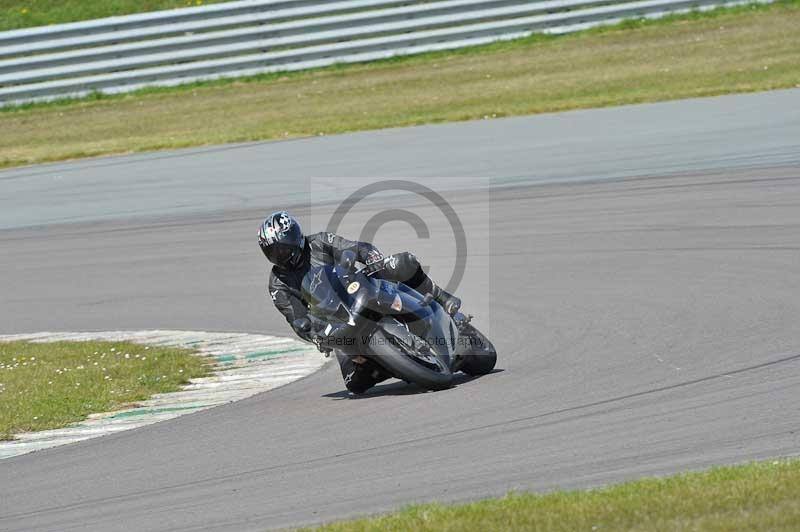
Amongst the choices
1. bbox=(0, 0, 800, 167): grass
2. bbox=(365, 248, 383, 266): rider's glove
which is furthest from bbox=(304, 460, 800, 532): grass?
bbox=(0, 0, 800, 167): grass

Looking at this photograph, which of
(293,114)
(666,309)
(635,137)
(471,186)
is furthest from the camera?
(293,114)

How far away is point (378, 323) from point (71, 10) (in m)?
22.8

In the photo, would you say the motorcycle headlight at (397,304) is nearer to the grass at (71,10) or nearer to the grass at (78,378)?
the grass at (78,378)

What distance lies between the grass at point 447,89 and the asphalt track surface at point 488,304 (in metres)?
1.45

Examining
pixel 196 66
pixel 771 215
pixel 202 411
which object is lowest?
pixel 202 411

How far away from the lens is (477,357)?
385 inches

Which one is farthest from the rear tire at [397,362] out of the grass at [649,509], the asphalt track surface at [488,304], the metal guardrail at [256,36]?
the metal guardrail at [256,36]

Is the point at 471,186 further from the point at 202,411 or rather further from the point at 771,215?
the point at 202,411

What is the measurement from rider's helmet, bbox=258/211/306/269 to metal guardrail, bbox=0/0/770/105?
17.8 meters

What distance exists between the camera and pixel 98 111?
87.7 feet

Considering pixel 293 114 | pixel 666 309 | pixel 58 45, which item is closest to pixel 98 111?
pixel 58 45

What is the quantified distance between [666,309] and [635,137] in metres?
8.12

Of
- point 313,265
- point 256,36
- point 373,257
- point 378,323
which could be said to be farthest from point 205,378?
point 256,36

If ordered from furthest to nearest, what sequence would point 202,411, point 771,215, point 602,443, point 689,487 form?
1. point 771,215
2. point 202,411
3. point 602,443
4. point 689,487
